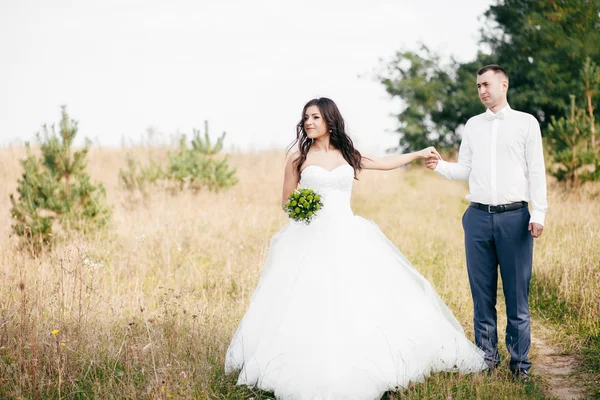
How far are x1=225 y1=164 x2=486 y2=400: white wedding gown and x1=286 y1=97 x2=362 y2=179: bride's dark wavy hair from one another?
20cm

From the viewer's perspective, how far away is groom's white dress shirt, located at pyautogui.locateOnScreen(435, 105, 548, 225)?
169 inches

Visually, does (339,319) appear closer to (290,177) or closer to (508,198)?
(290,177)

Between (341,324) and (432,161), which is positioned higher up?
(432,161)

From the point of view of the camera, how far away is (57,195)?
8.74 m

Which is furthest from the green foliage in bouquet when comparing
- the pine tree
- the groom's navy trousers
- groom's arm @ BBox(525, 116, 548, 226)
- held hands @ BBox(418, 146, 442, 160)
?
the pine tree

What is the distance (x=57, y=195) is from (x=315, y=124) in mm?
5810

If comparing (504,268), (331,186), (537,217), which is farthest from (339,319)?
(537,217)

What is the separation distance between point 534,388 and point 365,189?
44.8 feet

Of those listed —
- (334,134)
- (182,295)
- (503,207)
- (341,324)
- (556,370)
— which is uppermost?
(334,134)

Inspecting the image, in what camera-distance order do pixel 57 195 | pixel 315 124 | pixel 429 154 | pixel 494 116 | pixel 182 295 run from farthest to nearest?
pixel 57 195 < pixel 182 295 < pixel 429 154 < pixel 315 124 < pixel 494 116

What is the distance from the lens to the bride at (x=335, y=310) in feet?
12.3

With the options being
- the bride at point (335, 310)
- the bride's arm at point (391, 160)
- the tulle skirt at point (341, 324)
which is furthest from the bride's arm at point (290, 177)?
the bride's arm at point (391, 160)

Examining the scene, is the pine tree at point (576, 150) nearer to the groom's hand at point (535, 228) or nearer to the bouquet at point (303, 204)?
the groom's hand at point (535, 228)

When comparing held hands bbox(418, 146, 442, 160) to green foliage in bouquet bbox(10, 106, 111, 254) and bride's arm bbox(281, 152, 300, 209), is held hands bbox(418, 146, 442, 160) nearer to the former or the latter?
bride's arm bbox(281, 152, 300, 209)
